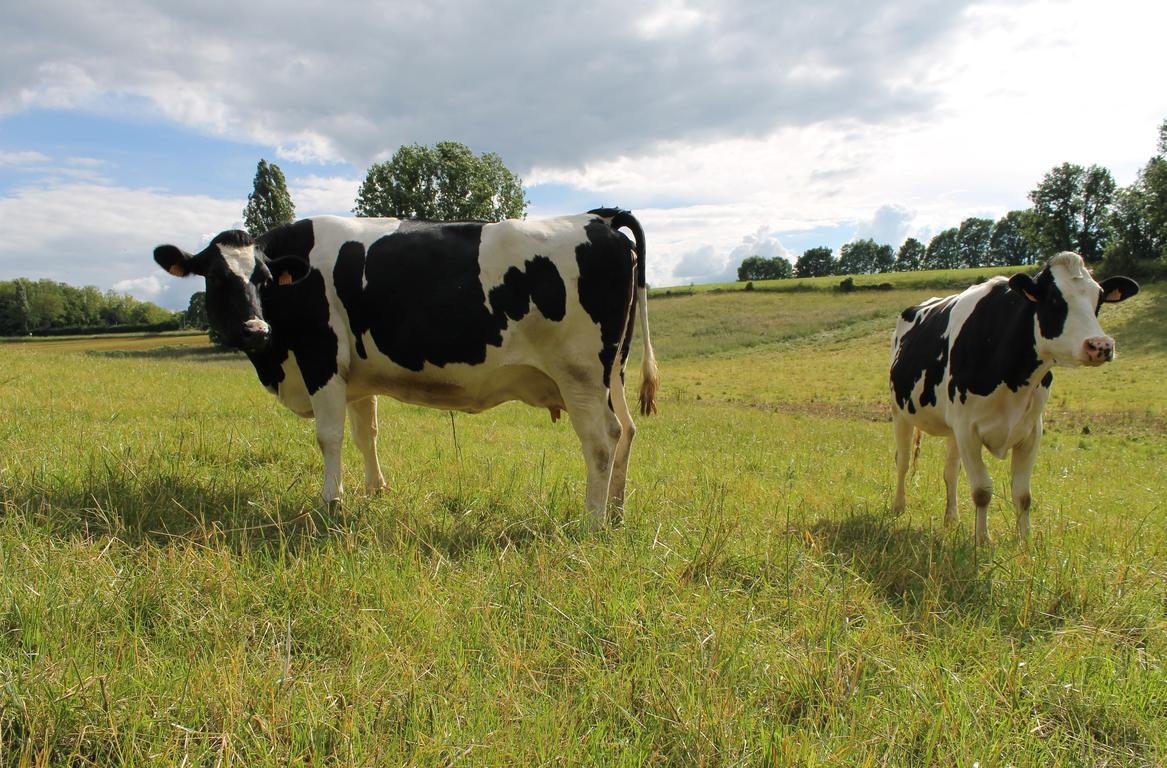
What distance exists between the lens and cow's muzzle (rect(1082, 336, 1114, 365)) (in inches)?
221

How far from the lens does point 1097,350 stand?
5.66m

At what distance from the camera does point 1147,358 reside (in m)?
32.4

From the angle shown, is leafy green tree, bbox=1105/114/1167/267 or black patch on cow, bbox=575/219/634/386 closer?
black patch on cow, bbox=575/219/634/386

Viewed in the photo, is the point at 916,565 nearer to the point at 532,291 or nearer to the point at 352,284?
the point at 532,291

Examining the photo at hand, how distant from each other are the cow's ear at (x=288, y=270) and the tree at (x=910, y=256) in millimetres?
154310

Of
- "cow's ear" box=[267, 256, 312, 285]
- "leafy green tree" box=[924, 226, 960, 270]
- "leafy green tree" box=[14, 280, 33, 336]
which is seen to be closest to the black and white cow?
"cow's ear" box=[267, 256, 312, 285]

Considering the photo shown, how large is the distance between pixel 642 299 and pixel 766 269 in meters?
152

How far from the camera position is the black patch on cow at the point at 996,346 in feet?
20.8

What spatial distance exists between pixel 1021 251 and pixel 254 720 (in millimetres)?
164705

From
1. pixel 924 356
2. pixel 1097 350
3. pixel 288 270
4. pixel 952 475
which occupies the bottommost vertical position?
pixel 952 475

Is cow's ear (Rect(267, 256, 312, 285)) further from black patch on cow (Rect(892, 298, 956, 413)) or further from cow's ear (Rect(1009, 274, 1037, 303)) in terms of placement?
black patch on cow (Rect(892, 298, 956, 413))

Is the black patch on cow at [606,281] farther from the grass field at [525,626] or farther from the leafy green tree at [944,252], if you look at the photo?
the leafy green tree at [944,252]

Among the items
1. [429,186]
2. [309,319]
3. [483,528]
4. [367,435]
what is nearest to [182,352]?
[429,186]

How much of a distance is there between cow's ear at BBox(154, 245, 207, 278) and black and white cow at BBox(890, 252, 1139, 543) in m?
7.31
